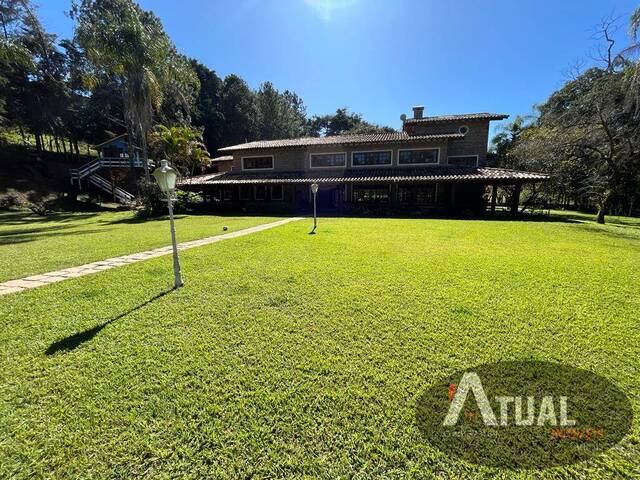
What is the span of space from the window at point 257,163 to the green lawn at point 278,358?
67.3ft

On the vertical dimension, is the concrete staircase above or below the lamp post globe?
above

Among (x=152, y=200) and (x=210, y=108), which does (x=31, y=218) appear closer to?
(x=152, y=200)

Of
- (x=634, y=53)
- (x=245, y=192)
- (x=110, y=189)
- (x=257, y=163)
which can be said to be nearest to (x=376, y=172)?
(x=257, y=163)

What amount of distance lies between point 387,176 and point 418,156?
3.43 meters

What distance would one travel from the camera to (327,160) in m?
23.8

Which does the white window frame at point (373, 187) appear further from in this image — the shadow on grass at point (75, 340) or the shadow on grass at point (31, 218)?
the shadow on grass at point (31, 218)

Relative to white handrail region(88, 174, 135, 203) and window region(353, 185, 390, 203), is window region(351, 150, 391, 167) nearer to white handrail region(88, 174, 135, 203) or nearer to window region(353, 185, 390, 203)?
window region(353, 185, 390, 203)

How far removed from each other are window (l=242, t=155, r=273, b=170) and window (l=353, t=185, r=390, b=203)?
8.41 m

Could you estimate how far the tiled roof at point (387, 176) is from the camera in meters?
17.5

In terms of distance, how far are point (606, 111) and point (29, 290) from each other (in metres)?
26.3

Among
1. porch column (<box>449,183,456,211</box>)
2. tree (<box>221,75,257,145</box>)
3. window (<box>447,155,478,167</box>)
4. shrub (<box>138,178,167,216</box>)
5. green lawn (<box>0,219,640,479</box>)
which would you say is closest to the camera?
green lawn (<box>0,219,640,479</box>)

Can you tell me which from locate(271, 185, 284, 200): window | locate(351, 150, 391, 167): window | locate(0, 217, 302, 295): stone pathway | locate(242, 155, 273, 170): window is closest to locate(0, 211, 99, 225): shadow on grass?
locate(242, 155, 273, 170): window

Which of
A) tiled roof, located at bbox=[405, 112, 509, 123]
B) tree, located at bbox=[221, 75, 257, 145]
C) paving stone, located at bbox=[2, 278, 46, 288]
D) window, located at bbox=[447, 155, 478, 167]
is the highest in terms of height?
tree, located at bbox=[221, 75, 257, 145]

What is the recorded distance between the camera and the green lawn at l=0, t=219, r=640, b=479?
6.51 feet
